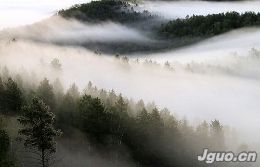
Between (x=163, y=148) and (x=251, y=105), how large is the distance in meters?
69.6

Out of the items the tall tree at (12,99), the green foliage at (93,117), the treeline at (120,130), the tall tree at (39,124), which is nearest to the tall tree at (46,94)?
the treeline at (120,130)

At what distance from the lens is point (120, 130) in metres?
76.8

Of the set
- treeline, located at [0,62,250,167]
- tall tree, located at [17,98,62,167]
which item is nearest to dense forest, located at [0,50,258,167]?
treeline, located at [0,62,250,167]

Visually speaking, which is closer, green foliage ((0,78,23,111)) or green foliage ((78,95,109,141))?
green foliage ((78,95,109,141))

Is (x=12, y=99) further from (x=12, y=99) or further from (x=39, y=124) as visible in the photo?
(x=39, y=124)

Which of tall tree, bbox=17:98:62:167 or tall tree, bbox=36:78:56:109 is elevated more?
tall tree, bbox=17:98:62:167

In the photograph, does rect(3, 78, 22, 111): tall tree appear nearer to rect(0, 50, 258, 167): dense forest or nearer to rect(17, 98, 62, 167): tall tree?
rect(0, 50, 258, 167): dense forest

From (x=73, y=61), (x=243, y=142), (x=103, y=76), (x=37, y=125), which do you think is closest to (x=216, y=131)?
(x=243, y=142)

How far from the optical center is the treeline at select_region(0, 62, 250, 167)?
73.4 m

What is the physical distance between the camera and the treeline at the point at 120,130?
7344 cm

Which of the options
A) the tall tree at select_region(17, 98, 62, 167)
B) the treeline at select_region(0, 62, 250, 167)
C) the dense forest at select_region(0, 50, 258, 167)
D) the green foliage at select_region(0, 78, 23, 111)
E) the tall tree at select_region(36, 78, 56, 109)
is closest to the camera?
the tall tree at select_region(17, 98, 62, 167)

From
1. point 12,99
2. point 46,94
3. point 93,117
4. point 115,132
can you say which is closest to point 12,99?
point 12,99

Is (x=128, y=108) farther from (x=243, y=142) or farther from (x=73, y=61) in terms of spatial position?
(x=73, y=61)

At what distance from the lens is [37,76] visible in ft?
313
